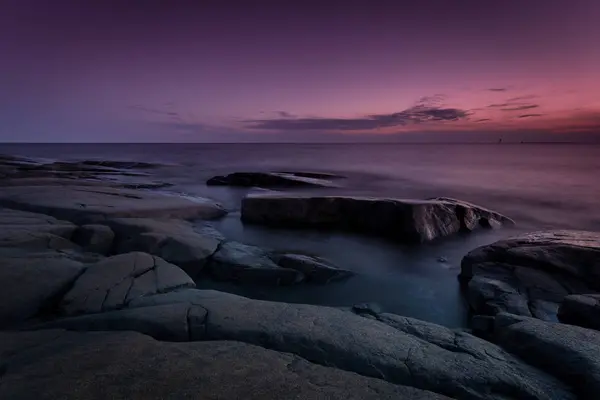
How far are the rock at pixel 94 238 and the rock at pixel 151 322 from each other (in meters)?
3.35

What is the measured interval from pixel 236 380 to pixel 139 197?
1058 centimetres

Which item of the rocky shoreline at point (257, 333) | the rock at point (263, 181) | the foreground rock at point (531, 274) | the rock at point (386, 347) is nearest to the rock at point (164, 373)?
the rocky shoreline at point (257, 333)

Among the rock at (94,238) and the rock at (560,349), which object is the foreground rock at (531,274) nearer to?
the rock at (560,349)

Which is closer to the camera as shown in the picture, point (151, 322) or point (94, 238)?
point (151, 322)

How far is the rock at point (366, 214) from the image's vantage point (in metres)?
10.5

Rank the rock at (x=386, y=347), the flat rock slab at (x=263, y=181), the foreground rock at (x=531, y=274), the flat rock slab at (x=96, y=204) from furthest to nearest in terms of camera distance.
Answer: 1. the flat rock slab at (x=263, y=181)
2. the flat rock slab at (x=96, y=204)
3. the foreground rock at (x=531, y=274)
4. the rock at (x=386, y=347)

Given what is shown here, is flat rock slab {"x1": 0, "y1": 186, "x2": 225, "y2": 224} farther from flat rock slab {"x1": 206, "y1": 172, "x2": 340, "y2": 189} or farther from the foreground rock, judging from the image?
flat rock slab {"x1": 206, "y1": 172, "x2": 340, "y2": 189}

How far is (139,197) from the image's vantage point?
39.2 feet

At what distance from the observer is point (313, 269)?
23.5ft

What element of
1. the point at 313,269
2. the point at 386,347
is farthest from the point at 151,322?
the point at 313,269

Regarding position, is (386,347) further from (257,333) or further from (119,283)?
(119,283)

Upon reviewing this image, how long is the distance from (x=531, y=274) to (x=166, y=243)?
6.67 meters

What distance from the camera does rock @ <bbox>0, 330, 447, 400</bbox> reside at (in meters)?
2.49

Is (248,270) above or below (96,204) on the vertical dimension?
below
